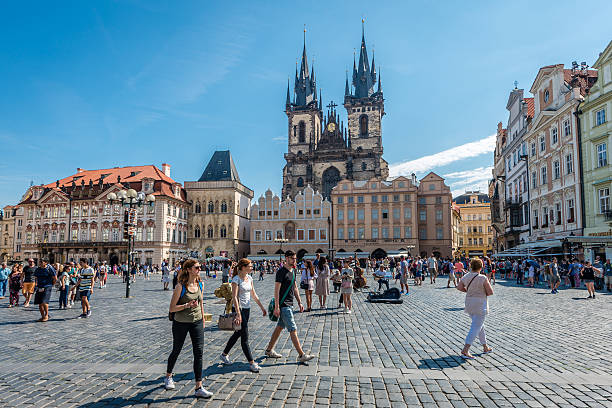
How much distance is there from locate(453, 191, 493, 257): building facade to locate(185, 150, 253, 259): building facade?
4435cm

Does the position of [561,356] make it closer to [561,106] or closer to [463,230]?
[561,106]

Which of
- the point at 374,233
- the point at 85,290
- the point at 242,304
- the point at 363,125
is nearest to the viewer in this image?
the point at 242,304

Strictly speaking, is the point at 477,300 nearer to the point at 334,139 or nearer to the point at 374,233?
the point at 374,233

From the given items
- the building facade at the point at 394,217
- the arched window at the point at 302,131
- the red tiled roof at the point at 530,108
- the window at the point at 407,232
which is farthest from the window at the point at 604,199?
the arched window at the point at 302,131

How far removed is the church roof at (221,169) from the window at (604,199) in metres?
50.5

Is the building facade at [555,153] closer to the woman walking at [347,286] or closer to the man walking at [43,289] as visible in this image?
the woman walking at [347,286]

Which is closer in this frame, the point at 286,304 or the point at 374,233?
the point at 286,304

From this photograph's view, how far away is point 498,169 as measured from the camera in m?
47.4

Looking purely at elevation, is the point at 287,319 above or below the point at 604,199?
below

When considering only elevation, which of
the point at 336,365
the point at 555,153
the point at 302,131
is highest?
the point at 302,131

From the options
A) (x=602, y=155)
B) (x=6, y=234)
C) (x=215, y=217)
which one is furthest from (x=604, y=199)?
(x=6, y=234)

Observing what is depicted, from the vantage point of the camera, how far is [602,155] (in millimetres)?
25766

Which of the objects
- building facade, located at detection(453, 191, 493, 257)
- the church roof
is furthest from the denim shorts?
building facade, located at detection(453, 191, 493, 257)

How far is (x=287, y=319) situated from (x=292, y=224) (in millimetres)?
54821
